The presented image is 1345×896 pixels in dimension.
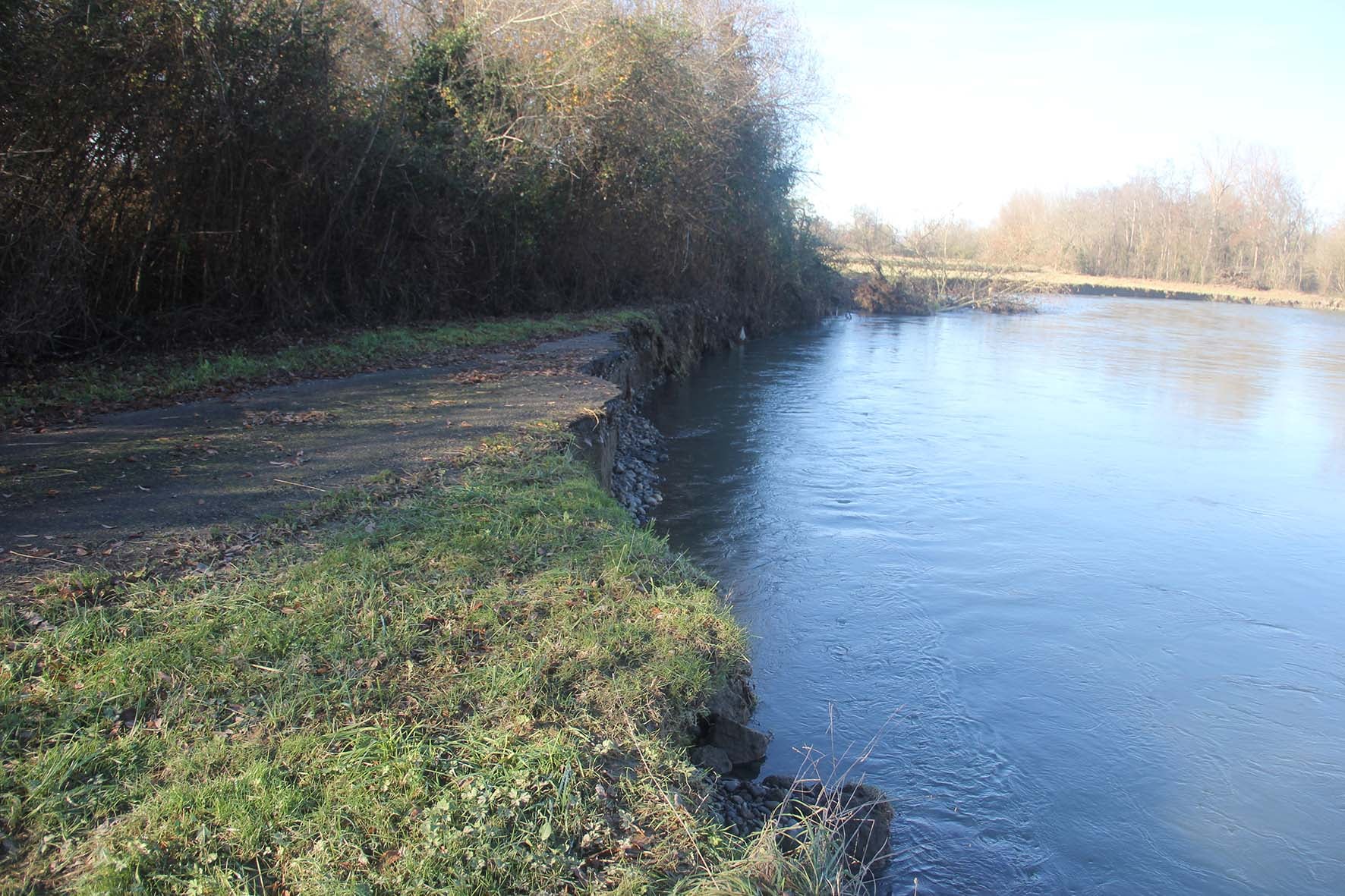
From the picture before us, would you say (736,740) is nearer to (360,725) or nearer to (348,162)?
(360,725)

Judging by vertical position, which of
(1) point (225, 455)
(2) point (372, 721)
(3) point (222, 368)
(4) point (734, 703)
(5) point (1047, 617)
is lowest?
(5) point (1047, 617)

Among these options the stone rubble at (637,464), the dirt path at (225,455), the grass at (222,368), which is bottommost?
the stone rubble at (637,464)

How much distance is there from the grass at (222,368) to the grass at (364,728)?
12.6ft

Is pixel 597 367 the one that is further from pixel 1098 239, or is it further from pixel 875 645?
pixel 1098 239

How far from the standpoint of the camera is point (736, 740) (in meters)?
4.74

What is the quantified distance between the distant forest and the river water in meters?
36.5

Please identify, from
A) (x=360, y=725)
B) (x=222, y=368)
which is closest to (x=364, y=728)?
(x=360, y=725)

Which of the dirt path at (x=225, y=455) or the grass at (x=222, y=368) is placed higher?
the grass at (x=222, y=368)

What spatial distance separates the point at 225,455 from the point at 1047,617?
252 inches

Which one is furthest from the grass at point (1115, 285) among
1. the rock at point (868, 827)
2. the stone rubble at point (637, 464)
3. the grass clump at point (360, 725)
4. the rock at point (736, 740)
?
the rock at point (868, 827)

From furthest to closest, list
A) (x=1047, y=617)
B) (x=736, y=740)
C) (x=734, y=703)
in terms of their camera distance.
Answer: (x=1047, y=617)
(x=734, y=703)
(x=736, y=740)

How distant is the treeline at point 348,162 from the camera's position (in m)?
8.41

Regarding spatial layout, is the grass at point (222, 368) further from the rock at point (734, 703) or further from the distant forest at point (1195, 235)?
the distant forest at point (1195, 235)

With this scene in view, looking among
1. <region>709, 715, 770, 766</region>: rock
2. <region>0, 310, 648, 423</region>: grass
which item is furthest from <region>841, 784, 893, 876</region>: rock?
<region>0, 310, 648, 423</region>: grass
